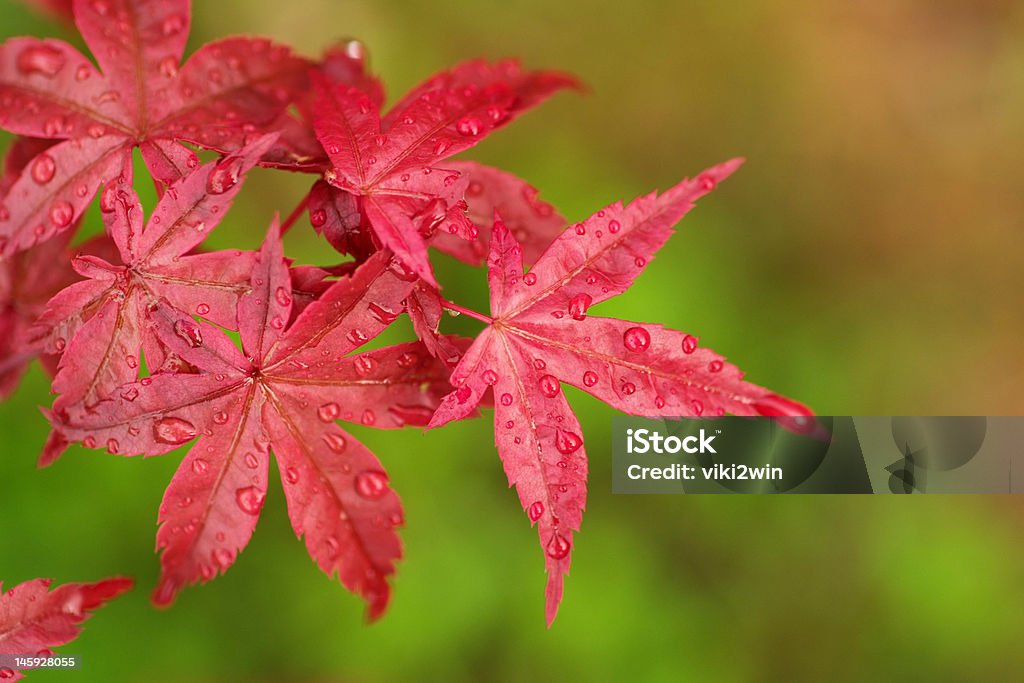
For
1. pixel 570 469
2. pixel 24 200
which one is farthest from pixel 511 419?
pixel 24 200

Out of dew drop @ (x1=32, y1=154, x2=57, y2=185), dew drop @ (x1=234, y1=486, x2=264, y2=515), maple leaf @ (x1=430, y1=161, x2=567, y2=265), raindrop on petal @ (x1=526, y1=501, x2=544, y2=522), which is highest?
maple leaf @ (x1=430, y1=161, x2=567, y2=265)

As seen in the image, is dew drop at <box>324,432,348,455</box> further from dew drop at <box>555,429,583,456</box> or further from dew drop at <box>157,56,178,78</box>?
dew drop at <box>157,56,178,78</box>

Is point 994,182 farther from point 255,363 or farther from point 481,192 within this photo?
point 255,363

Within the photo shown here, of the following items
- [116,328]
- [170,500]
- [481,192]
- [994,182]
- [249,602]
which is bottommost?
[249,602]

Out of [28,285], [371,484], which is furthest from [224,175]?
[28,285]

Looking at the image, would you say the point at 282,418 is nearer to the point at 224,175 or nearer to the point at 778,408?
the point at 224,175

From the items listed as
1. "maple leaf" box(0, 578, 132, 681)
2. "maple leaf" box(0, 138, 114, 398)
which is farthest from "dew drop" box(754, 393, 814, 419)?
"maple leaf" box(0, 138, 114, 398)
